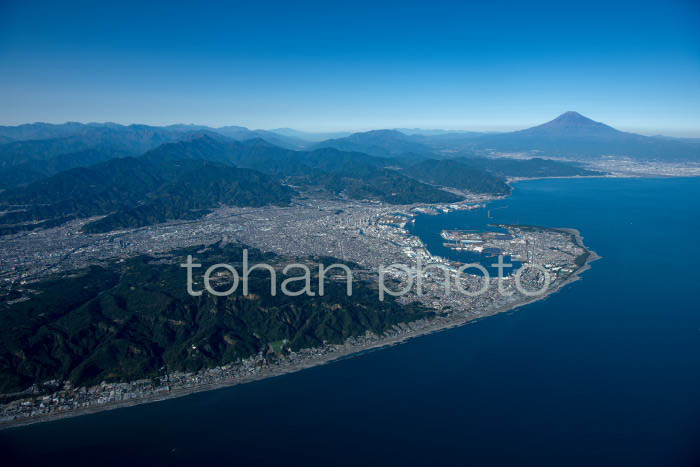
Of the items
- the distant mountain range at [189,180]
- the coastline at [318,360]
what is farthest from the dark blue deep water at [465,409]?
the distant mountain range at [189,180]

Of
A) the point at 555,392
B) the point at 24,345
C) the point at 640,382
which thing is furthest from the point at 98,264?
the point at 640,382

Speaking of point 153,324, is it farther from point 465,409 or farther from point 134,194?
point 134,194

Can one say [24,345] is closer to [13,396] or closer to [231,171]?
[13,396]

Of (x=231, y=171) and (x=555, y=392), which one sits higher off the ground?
(x=231, y=171)

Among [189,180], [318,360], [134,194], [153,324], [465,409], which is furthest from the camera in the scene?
[189,180]

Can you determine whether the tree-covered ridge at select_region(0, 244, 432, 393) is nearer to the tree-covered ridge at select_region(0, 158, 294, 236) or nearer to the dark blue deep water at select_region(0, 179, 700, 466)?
the dark blue deep water at select_region(0, 179, 700, 466)

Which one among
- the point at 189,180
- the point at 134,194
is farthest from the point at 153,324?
the point at 189,180
